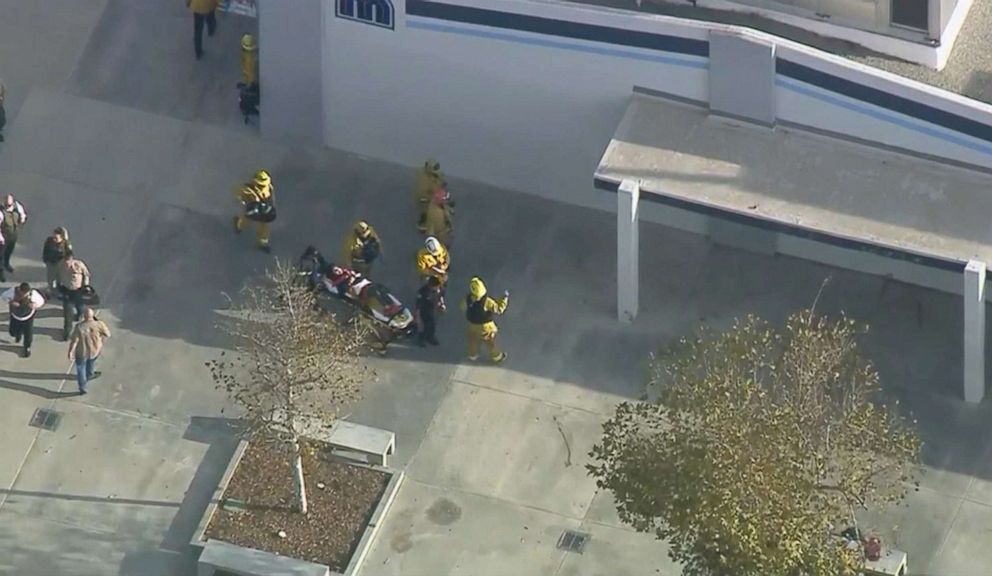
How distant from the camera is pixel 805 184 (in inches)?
1299

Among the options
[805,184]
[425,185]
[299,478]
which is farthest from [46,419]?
[805,184]

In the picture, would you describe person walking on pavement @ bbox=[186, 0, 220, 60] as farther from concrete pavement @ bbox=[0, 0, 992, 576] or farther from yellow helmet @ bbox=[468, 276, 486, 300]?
yellow helmet @ bbox=[468, 276, 486, 300]

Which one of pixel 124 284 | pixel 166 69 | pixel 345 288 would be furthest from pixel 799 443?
pixel 166 69

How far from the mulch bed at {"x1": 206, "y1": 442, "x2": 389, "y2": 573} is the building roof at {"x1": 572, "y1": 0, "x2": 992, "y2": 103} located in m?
6.57

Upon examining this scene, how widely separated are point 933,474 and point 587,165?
6.06 meters

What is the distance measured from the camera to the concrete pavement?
1254 inches

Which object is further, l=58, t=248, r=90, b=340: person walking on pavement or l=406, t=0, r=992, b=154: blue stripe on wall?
l=58, t=248, r=90, b=340: person walking on pavement

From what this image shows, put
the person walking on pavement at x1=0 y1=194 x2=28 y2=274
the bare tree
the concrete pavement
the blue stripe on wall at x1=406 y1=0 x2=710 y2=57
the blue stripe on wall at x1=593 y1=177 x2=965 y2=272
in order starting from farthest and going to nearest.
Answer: the person walking on pavement at x1=0 y1=194 x2=28 y2=274, the blue stripe on wall at x1=406 y1=0 x2=710 y2=57, the blue stripe on wall at x1=593 y1=177 x2=965 y2=272, the concrete pavement, the bare tree

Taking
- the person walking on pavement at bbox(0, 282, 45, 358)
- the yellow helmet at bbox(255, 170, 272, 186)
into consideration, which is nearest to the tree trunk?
the person walking on pavement at bbox(0, 282, 45, 358)

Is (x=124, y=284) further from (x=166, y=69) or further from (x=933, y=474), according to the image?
(x=933, y=474)

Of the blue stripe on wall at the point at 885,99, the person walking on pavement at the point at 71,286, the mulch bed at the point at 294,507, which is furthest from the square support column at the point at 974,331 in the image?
the person walking on pavement at the point at 71,286

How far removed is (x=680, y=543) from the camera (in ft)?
92.2

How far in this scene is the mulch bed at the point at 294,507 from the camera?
1240 inches

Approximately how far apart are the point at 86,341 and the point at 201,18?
20.0 feet
